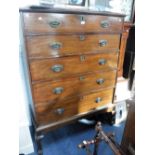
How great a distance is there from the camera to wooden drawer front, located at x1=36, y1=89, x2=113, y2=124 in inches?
50.8

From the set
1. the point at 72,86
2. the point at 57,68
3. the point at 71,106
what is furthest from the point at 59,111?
the point at 57,68

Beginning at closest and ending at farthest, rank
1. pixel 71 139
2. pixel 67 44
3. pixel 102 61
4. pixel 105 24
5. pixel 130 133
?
pixel 130 133, pixel 67 44, pixel 105 24, pixel 102 61, pixel 71 139

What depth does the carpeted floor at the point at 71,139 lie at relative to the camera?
1548 mm

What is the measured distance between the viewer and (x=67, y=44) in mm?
1160

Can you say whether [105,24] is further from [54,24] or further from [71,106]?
[71,106]

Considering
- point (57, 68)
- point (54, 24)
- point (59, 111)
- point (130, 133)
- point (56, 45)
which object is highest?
point (54, 24)

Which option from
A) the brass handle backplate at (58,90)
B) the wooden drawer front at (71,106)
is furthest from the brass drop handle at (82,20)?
the wooden drawer front at (71,106)

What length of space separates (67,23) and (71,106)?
0.78 meters

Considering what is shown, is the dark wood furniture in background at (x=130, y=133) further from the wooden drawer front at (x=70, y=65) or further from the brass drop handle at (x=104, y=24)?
the brass drop handle at (x=104, y=24)
